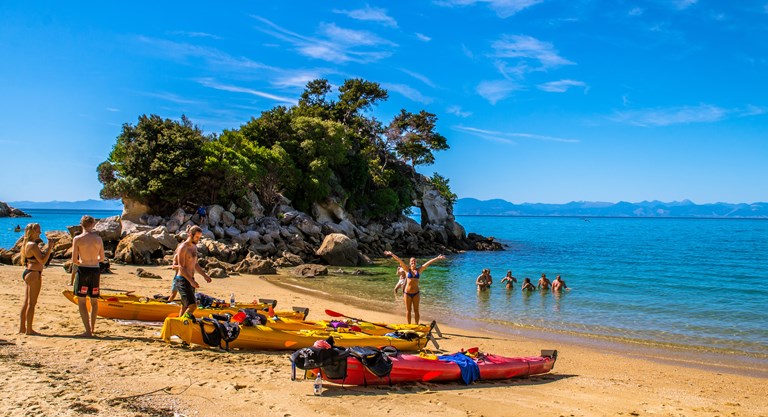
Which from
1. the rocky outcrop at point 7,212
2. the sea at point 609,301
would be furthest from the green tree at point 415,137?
the rocky outcrop at point 7,212

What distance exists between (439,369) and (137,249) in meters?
20.5

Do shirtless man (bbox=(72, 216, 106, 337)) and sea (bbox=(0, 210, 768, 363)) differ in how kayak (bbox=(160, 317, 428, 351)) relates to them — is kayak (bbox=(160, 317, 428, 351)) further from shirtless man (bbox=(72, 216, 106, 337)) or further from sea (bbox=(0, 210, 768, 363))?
sea (bbox=(0, 210, 768, 363))

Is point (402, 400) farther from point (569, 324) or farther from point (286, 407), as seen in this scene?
point (569, 324)

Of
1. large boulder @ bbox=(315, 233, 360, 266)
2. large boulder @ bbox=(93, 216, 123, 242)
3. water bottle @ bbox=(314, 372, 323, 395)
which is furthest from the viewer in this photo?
large boulder @ bbox=(315, 233, 360, 266)

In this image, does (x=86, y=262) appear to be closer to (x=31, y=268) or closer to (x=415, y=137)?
(x=31, y=268)

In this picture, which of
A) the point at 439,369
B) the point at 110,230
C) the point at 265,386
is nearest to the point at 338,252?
the point at 110,230

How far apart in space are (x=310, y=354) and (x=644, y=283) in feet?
78.6

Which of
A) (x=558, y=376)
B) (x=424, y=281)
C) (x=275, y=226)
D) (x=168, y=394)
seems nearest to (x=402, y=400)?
(x=168, y=394)

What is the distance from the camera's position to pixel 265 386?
7.31 metres

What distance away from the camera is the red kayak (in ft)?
25.0

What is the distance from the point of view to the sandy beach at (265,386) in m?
6.36

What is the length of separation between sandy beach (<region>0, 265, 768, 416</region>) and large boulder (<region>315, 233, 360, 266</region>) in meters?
20.0

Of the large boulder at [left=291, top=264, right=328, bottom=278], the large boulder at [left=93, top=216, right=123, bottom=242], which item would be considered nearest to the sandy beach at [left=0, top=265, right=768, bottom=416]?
the large boulder at [left=291, top=264, right=328, bottom=278]

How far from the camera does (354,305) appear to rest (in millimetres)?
18109
